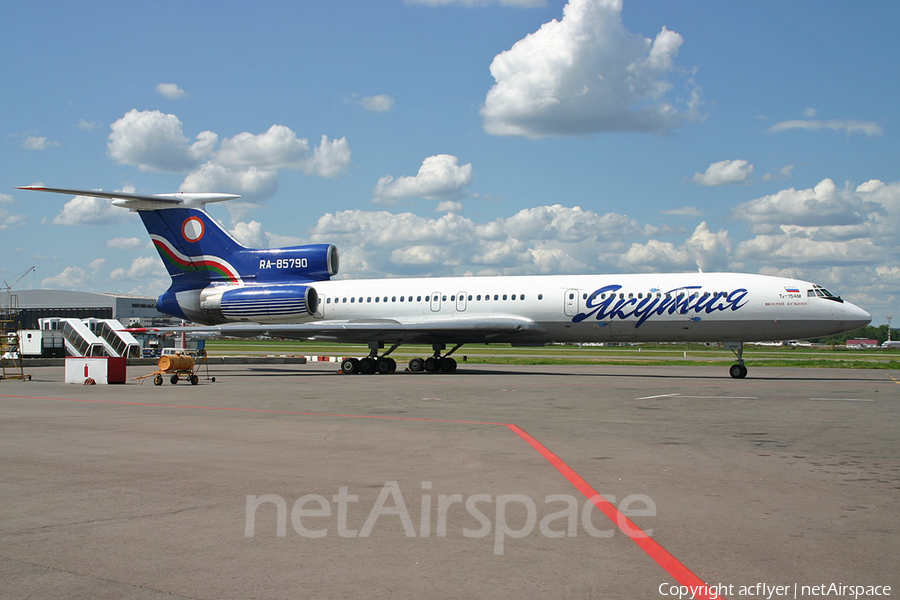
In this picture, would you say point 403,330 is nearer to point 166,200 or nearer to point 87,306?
point 166,200

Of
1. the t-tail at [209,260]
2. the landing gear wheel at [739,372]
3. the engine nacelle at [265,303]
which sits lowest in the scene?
the landing gear wheel at [739,372]

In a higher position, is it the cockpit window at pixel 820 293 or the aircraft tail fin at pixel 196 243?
the aircraft tail fin at pixel 196 243

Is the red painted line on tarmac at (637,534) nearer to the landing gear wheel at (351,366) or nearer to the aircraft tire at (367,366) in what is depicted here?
the aircraft tire at (367,366)

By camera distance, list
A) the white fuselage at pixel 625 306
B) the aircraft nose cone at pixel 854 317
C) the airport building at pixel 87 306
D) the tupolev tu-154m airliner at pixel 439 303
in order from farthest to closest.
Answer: the airport building at pixel 87 306 < the tupolev tu-154m airliner at pixel 439 303 < the white fuselage at pixel 625 306 < the aircraft nose cone at pixel 854 317

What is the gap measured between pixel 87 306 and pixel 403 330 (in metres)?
105

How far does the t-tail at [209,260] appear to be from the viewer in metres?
32.0

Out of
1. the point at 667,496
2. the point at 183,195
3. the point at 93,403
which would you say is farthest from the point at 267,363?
the point at 667,496

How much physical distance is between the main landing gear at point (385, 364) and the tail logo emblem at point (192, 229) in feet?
29.1

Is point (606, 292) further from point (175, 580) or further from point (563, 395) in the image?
point (175, 580)

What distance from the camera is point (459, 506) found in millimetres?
6547

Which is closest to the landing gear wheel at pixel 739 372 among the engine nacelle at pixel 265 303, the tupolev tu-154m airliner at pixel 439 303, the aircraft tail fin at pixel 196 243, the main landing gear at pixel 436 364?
the tupolev tu-154m airliner at pixel 439 303

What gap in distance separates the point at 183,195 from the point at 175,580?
2995 centimetres

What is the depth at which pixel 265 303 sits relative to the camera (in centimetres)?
3094

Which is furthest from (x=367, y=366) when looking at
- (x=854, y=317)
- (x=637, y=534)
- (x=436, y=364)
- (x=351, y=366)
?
(x=637, y=534)
